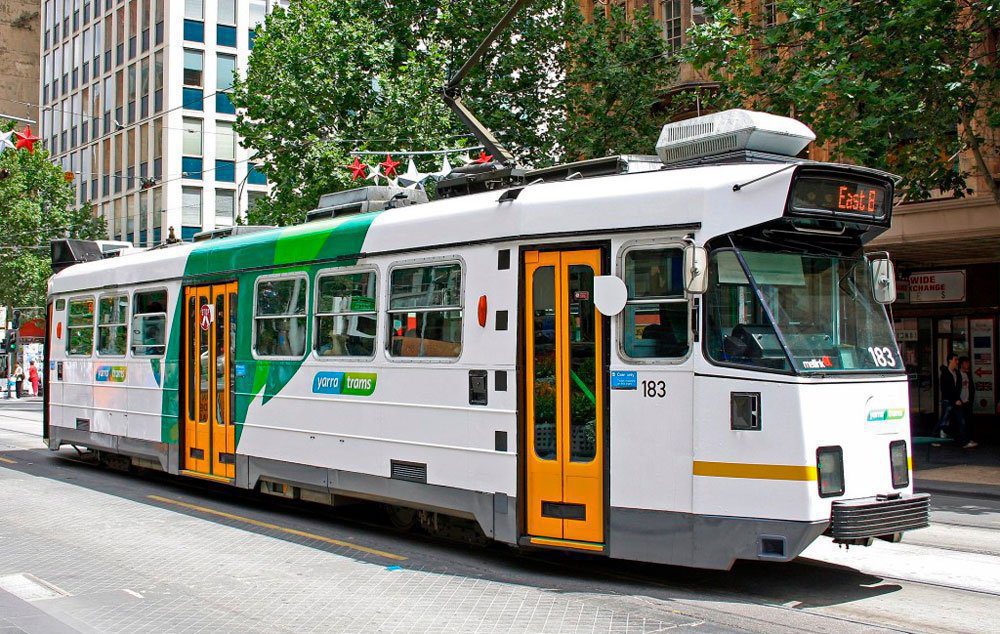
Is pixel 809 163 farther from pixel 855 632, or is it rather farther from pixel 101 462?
pixel 101 462

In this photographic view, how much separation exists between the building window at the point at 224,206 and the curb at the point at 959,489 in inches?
1605

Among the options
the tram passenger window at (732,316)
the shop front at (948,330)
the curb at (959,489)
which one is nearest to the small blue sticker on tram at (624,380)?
the tram passenger window at (732,316)

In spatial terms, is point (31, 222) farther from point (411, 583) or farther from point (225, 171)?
point (411, 583)

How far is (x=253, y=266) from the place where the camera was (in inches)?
464

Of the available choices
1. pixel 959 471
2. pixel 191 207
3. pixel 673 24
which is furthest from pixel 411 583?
pixel 191 207

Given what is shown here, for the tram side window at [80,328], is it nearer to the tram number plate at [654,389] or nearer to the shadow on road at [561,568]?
the shadow on road at [561,568]

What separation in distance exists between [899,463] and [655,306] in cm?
212

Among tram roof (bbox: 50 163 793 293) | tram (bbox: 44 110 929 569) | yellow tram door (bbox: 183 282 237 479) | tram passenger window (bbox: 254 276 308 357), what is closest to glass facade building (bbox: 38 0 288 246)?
yellow tram door (bbox: 183 282 237 479)

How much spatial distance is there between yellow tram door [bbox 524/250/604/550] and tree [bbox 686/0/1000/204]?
9.55m

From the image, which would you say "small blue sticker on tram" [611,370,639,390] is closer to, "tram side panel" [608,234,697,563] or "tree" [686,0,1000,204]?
"tram side panel" [608,234,697,563]

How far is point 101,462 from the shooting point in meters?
16.8

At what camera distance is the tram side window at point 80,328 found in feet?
51.6

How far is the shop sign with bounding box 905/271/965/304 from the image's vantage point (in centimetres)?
2220

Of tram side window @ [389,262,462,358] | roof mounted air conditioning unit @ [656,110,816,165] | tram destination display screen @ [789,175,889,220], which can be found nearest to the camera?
→ tram destination display screen @ [789,175,889,220]
